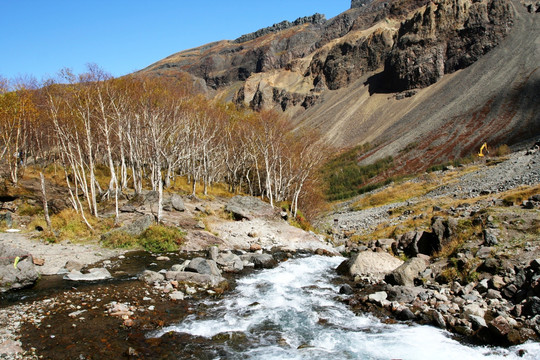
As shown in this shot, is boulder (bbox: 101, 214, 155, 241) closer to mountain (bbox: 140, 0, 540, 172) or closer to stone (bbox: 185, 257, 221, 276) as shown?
stone (bbox: 185, 257, 221, 276)

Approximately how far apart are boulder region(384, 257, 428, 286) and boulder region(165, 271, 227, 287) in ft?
26.3

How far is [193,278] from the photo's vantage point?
15922 millimetres

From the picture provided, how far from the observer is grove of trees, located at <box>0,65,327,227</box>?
28.3m

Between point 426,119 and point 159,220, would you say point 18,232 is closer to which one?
point 159,220

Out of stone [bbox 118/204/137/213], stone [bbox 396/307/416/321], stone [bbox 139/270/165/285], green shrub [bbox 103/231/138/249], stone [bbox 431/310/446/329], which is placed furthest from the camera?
stone [bbox 118/204/137/213]

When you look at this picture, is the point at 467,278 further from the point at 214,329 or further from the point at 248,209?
the point at 248,209

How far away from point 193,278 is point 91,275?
4.55 m

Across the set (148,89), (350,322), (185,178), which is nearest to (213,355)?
(350,322)

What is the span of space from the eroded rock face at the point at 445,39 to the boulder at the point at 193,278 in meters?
162

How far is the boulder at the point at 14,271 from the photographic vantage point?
13284mm

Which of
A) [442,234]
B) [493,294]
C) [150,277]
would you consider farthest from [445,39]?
[150,277]

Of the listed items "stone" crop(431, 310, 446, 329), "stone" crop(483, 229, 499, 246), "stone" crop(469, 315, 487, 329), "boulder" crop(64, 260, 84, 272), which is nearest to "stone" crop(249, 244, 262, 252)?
"boulder" crop(64, 260, 84, 272)

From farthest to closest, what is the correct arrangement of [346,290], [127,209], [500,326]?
[127,209] < [346,290] < [500,326]

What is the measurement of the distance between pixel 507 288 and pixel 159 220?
70.6ft
